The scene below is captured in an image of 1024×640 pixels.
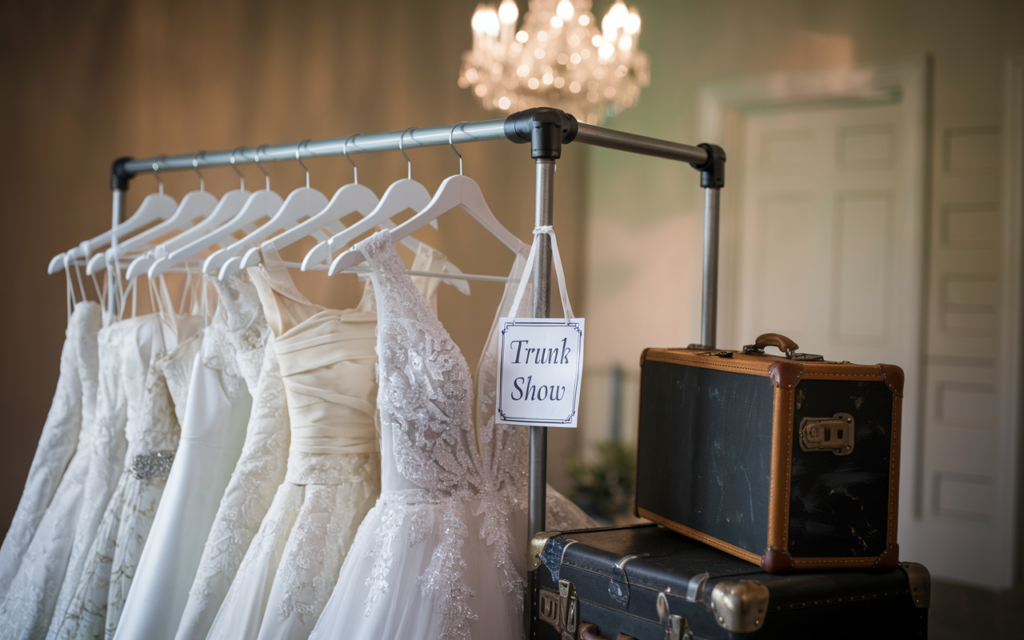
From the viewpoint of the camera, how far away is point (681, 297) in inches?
168

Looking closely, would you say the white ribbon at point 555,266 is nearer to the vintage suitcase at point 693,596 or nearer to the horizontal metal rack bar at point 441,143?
the horizontal metal rack bar at point 441,143

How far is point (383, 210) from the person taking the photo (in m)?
1.58

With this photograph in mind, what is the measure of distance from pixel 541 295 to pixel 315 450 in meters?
0.55

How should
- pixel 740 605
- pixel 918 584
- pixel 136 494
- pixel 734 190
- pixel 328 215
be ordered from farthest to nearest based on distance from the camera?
pixel 734 190, pixel 136 494, pixel 328 215, pixel 918 584, pixel 740 605

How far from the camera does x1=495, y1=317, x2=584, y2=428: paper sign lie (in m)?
1.35

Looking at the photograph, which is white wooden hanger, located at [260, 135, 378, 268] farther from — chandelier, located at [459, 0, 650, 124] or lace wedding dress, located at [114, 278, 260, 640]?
chandelier, located at [459, 0, 650, 124]

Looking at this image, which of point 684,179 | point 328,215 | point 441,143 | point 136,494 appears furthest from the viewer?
point 684,179

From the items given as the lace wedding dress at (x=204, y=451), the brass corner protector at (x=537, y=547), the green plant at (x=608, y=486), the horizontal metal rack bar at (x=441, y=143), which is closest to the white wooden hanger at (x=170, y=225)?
the horizontal metal rack bar at (x=441, y=143)

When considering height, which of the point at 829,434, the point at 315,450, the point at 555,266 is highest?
the point at 555,266

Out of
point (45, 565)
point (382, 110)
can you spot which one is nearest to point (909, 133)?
point (382, 110)

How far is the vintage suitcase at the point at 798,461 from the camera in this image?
3.94 ft

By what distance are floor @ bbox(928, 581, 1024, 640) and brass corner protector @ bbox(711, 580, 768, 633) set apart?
212 centimetres

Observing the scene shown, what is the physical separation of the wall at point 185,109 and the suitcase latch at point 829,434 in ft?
7.61

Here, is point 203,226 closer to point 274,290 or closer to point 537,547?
point 274,290
